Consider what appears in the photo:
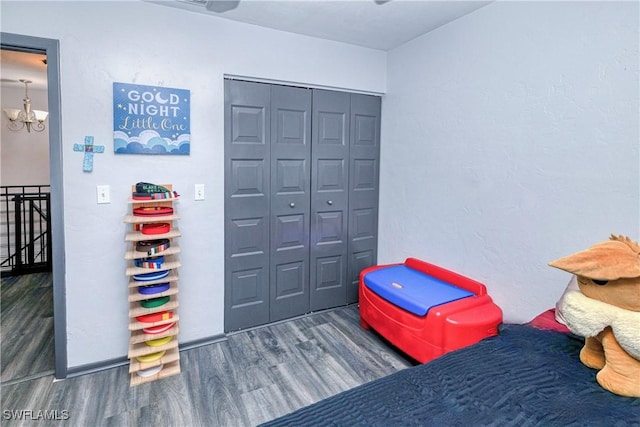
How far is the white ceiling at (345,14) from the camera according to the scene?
7.57ft

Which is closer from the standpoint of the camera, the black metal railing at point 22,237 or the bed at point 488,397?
the bed at point 488,397

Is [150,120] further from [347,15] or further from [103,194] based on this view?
[347,15]

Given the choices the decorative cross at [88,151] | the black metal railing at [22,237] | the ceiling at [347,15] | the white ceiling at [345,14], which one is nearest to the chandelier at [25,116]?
the black metal railing at [22,237]

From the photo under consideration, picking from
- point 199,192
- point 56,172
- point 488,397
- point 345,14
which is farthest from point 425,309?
point 56,172

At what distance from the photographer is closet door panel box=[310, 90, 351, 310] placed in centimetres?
306

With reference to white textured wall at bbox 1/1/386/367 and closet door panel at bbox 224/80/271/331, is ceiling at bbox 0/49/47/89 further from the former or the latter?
closet door panel at bbox 224/80/271/331

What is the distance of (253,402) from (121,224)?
1.42 meters

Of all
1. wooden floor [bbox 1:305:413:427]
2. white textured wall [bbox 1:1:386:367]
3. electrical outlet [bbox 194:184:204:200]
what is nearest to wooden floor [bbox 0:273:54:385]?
wooden floor [bbox 1:305:413:427]

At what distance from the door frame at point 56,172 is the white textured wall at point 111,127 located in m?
0.03

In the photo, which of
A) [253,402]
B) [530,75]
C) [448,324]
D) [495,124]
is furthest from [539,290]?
[253,402]

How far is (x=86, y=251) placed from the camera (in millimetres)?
2295

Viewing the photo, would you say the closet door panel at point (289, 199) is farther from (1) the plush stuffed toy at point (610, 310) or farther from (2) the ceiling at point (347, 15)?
(1) the plush stuffed toy at point (610, 310)

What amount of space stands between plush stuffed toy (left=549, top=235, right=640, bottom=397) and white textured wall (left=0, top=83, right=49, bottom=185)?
6.32 metres

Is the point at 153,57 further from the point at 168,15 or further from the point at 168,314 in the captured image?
the point at 168,314
